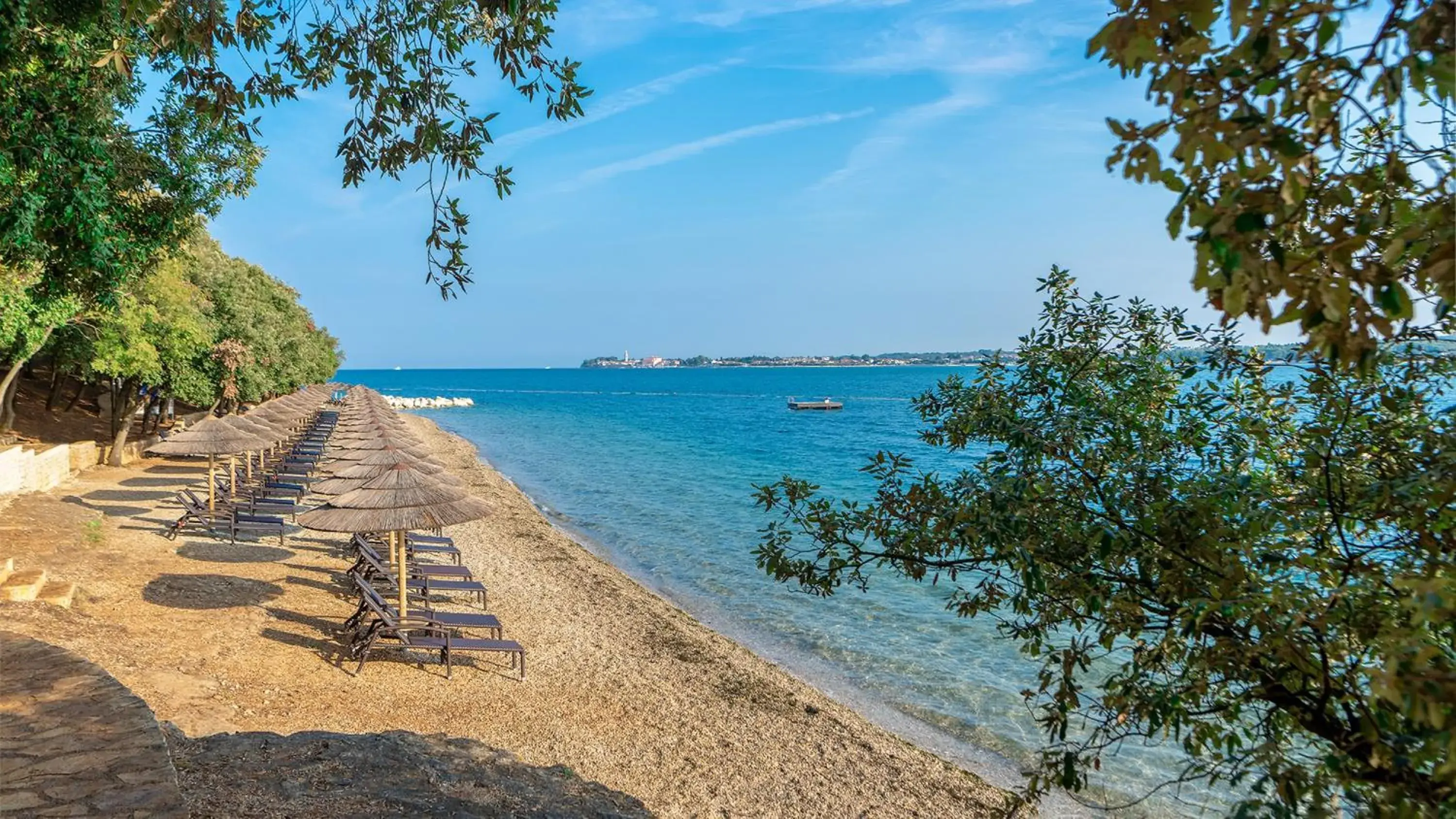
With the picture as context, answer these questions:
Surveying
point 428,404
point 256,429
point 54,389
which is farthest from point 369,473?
point 428,404

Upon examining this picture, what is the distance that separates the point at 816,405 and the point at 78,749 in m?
86.3

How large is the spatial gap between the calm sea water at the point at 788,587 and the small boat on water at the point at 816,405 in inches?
1030

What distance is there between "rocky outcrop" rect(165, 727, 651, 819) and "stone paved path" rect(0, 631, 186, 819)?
1.70 ft

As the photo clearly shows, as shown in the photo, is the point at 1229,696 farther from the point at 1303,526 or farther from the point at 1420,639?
the point at 1420,639

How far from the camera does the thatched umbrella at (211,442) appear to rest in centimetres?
1320

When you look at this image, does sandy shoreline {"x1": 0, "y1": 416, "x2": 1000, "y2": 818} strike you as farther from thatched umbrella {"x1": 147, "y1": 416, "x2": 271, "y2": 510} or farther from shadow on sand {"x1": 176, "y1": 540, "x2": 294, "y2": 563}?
thatched umbrella {"x1": 147, "y1": 416, "x2": 271, "y2": 510}

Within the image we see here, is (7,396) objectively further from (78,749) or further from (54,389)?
(78,749)

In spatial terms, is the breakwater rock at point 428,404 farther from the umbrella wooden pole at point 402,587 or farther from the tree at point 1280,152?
the tree at point 1280,152

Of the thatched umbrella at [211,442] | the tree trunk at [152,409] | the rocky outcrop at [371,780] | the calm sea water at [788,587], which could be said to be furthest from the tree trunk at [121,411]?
the rocky outcrop at [371,780]

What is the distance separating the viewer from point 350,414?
27672 mm

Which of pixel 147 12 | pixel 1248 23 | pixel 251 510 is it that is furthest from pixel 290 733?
pixel 251 510

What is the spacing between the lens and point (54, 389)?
27266 mm

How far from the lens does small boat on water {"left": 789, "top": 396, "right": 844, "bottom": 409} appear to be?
8712 centimetres

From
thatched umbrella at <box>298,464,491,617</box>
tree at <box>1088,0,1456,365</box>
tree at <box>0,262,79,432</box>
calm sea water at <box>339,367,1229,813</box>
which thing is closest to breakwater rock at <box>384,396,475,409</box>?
calm sea water at <box>339,367,1229,813</box>
